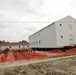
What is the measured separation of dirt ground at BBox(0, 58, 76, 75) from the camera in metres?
13.2

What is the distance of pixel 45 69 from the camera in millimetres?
14406

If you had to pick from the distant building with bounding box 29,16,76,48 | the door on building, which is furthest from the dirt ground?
the door on building

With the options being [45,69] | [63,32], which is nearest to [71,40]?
[63,32]

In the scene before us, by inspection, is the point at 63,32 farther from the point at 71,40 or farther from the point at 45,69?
the point at 45,69

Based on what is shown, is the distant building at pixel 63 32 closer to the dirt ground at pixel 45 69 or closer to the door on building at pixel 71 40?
the door on building at pixel 71 40

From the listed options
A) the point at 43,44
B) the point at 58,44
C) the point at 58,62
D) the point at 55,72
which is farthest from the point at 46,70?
the point at 43,44

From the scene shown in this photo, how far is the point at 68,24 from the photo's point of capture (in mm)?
37594

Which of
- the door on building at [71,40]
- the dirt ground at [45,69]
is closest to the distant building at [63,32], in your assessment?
the door on building at [71,40]

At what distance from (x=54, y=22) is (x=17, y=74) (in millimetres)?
25340

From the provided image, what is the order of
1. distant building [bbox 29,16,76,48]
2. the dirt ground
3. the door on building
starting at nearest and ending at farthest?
the dirt ground < distant building [bbox 29,16,76,48] < the door on building

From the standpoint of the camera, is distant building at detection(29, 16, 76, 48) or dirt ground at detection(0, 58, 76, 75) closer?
dirt ground at detection(0, 58, 76, 75)

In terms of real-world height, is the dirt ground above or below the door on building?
below

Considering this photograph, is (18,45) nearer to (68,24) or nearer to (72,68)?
(68,24)

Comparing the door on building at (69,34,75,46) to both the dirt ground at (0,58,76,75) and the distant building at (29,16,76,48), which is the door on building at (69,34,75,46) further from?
the dirt ground at (0,58,76,75)
